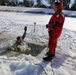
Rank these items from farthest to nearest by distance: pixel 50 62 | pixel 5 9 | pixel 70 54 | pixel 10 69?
pixel 5 9, pixel 70 54, pixel 50 62, pixel 10 69

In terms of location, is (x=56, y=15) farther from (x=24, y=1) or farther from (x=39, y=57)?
(x=24, y=1)

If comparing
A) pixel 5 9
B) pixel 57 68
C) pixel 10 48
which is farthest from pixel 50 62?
pixel 5 9

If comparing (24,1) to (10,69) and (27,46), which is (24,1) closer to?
(27,46)

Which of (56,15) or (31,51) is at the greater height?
(56,15)

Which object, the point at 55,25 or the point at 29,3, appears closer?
the point at 55,25

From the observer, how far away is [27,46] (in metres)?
6.85

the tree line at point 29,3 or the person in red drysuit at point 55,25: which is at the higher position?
the person in red drysuit at point 55,25

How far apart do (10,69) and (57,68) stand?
1122 mm

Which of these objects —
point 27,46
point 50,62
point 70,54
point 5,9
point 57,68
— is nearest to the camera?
point 57,68

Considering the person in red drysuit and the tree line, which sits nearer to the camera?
the person in red drysuit

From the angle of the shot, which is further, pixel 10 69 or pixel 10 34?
pixel 10 34

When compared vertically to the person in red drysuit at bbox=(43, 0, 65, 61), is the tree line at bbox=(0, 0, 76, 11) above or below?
below

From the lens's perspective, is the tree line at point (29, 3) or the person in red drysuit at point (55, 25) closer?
the person in red drysuit at point (55, 25)

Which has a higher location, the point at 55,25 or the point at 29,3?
the point at 55,25
